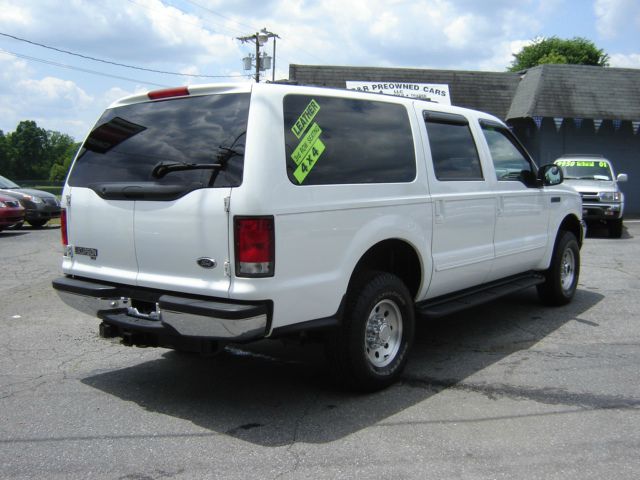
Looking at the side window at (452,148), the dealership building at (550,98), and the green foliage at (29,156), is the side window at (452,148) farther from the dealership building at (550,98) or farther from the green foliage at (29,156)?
the green foliage at (29,156)

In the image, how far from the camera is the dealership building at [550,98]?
66.6 feet

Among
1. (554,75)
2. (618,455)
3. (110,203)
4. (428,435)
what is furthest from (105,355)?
(554,75)

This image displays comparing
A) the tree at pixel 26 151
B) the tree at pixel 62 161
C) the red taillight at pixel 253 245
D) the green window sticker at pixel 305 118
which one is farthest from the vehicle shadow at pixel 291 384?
the tree at pixel 26 151

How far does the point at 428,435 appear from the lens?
3.72 m

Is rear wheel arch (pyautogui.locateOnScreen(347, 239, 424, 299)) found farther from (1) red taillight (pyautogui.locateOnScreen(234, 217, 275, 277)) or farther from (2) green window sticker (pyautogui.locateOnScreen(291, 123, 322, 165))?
(1) red taillight (pyautogui.locateOnScreen(234, 217, 275, 277))

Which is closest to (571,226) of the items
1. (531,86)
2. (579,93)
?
(531,86)

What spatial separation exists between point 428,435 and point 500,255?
2.47 metres

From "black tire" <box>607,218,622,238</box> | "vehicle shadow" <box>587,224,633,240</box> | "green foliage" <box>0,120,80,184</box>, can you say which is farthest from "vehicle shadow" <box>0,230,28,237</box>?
"green foliage" <box>0,120,80,184</box>

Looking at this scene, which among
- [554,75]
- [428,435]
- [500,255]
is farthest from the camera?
[554,75]

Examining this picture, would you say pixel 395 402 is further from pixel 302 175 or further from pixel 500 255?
pixel 500 255

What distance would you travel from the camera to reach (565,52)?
143ft

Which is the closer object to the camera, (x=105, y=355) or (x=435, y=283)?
(x=435, y=283)

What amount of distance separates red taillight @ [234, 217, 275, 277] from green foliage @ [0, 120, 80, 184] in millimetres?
99986

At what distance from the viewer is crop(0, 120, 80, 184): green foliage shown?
317 ft
